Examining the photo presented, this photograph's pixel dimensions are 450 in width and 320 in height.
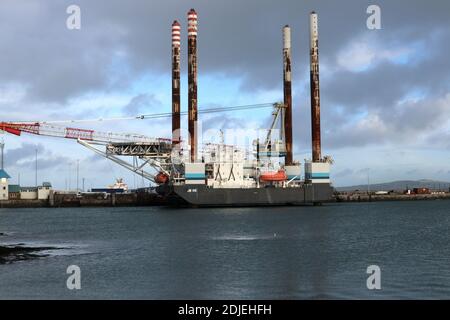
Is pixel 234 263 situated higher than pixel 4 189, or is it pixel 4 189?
pixel 4 189

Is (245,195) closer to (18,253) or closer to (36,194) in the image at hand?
(36,194)

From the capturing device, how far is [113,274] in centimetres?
2844

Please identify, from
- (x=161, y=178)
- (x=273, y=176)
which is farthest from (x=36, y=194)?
(x=273, y=176)

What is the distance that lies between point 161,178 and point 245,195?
16402 mm

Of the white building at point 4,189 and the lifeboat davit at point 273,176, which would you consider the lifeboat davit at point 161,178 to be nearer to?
the lifeboat davit at point 273,176

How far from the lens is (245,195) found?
92.8 meters

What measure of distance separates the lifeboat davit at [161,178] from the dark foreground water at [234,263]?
1799 inches

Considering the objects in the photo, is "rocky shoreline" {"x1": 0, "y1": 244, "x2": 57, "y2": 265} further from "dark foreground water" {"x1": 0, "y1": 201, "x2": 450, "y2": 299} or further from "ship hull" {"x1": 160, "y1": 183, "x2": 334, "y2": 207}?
"ship hull" {"x1": 160, "y1": 183, "x2": 334, "y2": 207}

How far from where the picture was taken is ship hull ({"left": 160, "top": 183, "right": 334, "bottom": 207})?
91.6m

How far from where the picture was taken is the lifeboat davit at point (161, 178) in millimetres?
100188

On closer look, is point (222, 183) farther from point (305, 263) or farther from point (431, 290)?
point (431, 290)

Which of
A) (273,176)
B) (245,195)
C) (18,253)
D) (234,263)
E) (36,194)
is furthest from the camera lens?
(36,194)
